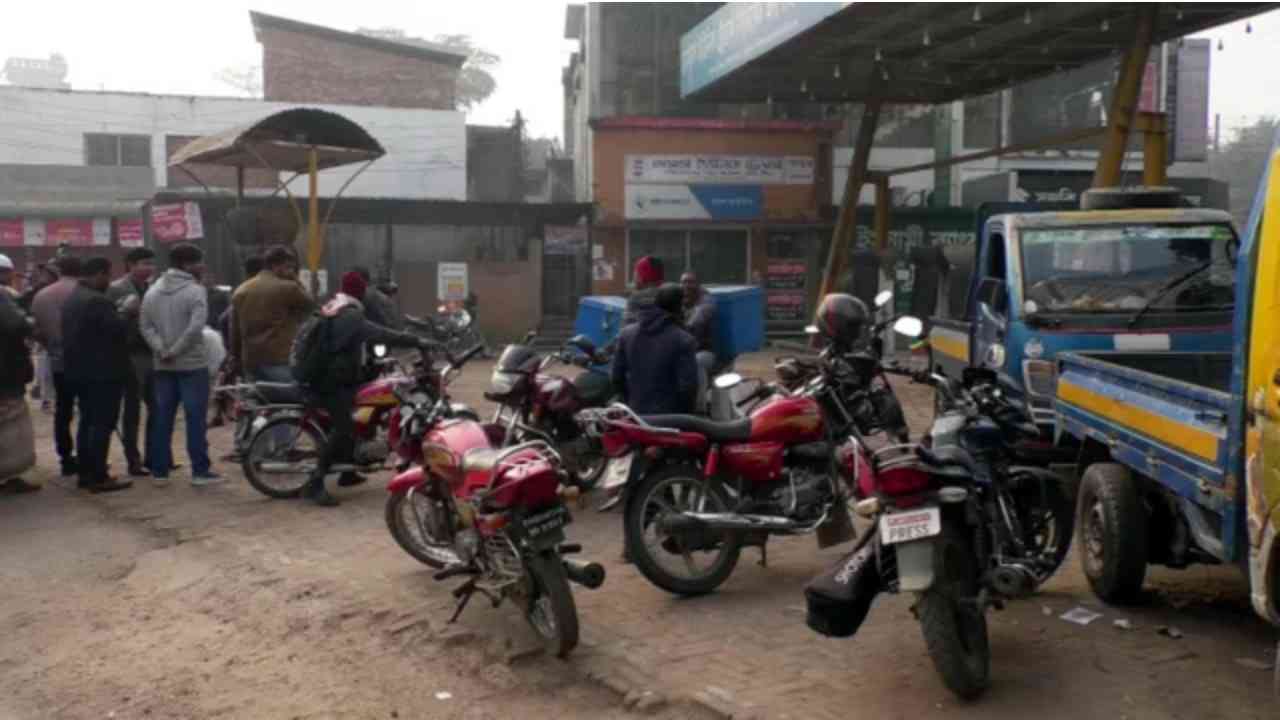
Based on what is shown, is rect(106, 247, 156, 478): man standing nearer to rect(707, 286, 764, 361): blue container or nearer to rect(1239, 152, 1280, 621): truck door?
rect(707, 286, 764, 361): blue container

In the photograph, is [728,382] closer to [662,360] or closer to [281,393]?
[662,360]

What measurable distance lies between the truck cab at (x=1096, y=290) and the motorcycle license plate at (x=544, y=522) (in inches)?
138

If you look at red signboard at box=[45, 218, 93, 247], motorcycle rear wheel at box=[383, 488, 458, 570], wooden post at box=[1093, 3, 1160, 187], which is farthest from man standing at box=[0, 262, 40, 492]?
red signboard at box=[45, 218, 93, 247]

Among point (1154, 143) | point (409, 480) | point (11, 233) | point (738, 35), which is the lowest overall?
point (409, 480)

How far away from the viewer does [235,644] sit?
19.3 feet

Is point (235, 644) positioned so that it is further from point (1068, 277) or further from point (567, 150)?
point (567, 150)

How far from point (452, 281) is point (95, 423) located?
15.6 meters

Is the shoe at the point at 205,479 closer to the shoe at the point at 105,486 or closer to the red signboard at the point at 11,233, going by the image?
the shoe at the point at 105,486

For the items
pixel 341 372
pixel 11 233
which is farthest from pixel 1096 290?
pixel 11 233

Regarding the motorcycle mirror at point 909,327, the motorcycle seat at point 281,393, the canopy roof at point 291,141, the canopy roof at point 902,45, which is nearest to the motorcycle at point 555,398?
the motorcycle seat at point 281,393

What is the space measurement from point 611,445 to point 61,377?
18.1 feet

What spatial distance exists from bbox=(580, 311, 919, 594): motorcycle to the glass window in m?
21.0

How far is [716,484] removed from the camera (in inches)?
246

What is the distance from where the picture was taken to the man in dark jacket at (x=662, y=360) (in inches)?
277
